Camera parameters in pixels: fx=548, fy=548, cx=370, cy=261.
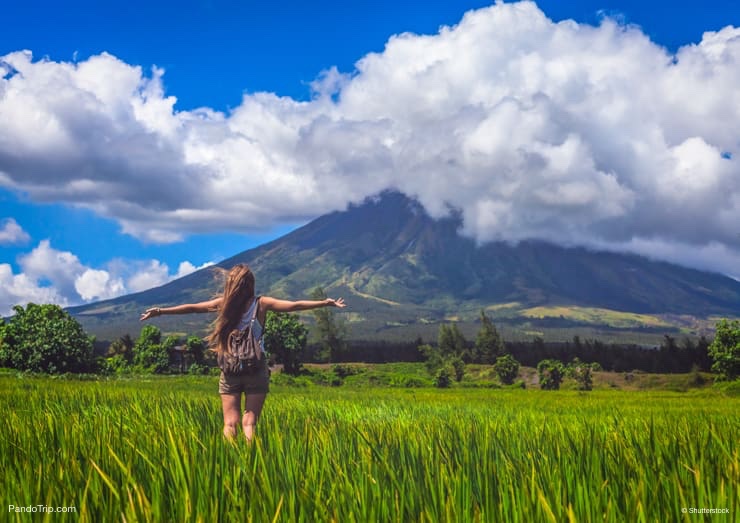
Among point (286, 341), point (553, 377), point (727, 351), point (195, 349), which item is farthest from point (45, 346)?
point (727, 351)

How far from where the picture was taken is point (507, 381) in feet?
248

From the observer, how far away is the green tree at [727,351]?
51.4 m

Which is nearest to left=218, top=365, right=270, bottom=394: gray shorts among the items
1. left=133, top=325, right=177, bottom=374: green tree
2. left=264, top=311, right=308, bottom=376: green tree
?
left=264, top=311, right=308, bottom=376: green tree

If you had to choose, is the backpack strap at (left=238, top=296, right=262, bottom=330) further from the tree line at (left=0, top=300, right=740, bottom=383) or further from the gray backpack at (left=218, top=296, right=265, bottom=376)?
the tree line at (left=0, top=300, right=740, bottom=383)

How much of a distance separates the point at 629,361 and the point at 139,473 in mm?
92474

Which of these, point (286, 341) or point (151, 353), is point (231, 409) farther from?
point (151, 353)

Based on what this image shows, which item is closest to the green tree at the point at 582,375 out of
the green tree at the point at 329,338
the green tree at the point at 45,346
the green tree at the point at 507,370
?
the green tree at the point at 507,370

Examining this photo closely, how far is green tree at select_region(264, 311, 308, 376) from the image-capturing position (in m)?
76.6

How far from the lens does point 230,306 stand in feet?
20.2

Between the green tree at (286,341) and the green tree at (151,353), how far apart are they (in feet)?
53.5

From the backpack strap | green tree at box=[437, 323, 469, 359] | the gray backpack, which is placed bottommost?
green tree at box=[437, 323, 469, 359]

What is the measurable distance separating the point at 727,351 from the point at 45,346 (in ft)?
234

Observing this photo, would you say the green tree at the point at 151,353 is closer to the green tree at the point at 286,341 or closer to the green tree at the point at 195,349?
the green tree at the point at 195,349

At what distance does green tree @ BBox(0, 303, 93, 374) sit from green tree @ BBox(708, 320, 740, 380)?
2654 inches
